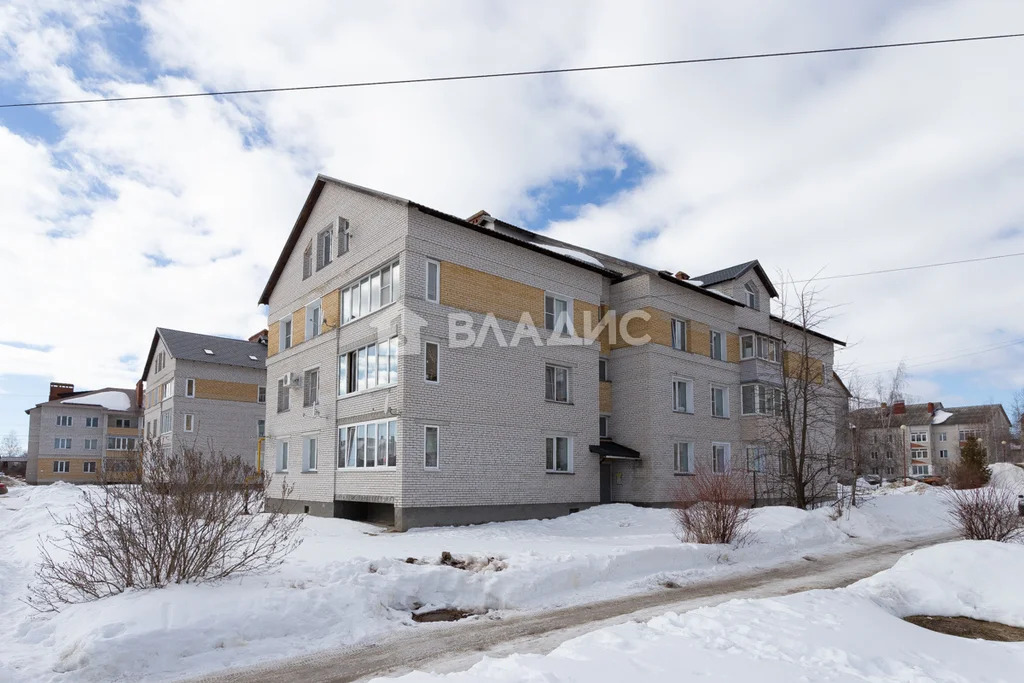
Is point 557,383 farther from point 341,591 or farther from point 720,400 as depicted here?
point 341,591

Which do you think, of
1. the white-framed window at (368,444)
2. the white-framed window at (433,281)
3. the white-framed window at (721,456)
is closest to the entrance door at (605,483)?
the white-framed window at (721,456)

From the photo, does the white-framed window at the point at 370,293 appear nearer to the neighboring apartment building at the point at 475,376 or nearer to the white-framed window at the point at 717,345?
the neighboring apartment building at the point at 475,376

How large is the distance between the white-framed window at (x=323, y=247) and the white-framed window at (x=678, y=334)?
14032mm

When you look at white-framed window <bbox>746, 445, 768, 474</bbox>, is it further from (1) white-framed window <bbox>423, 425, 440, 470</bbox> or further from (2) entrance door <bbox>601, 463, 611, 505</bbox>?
(1) white-framed window <bbox>423, 425, 440, 470</bbox>

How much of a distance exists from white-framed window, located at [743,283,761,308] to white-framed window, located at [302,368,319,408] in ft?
66.1

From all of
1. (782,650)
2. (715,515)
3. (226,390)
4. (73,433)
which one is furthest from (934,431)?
(73,433)

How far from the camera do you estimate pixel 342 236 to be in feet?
78.9

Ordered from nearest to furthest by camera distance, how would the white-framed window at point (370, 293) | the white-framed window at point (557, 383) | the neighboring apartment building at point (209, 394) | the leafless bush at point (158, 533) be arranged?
the leafless bush at point (158, 533)
the white-framed window at point (370, 293)
the white-framed window at point (557, 383)
the neighboring apartment building at point (209, 394)

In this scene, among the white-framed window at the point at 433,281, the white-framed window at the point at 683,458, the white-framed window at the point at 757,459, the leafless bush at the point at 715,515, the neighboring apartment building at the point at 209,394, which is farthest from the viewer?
the neighboring apartment building at the point at 209,394

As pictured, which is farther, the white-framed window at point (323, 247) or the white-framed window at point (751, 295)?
the white-framed window at point (751, 295)

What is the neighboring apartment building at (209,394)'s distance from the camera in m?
42.6

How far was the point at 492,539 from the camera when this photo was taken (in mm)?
17016

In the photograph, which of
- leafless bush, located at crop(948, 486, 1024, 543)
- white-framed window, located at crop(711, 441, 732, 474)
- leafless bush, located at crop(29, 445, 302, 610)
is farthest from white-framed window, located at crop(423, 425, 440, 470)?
→ white-framed window, located at crop(711, 441, 732, 474)

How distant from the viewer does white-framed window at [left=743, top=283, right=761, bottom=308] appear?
107 feet
